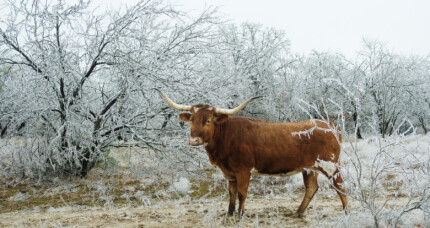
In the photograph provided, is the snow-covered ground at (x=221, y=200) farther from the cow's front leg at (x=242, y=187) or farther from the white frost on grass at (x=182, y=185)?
the cow's front leg at (x=242, y=187)

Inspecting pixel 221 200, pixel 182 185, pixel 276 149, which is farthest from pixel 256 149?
pixel 182 185

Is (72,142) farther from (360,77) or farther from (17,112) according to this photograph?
(360,77)

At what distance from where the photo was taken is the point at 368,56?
25734mm

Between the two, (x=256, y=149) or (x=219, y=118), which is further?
(x=219, y=118)

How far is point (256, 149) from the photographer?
5133mm

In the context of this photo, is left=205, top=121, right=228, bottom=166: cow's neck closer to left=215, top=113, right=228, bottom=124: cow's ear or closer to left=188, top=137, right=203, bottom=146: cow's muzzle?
left=215, top=113, right=228, bottom=124: cow's ear

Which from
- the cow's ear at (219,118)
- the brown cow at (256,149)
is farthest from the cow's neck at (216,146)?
the cow's ear at (219,118)

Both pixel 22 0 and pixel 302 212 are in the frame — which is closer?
pixel 302 212

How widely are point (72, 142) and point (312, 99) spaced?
18.1 meters

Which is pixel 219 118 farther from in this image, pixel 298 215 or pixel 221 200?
pixel 221 200

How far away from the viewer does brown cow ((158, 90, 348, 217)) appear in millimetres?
5078

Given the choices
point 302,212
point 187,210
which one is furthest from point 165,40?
point 302,212

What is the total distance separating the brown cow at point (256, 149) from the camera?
200 inches

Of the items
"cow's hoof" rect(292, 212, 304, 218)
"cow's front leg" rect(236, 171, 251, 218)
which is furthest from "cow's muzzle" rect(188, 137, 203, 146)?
"cow's hoof" rect(292, 212, 304, 218)
